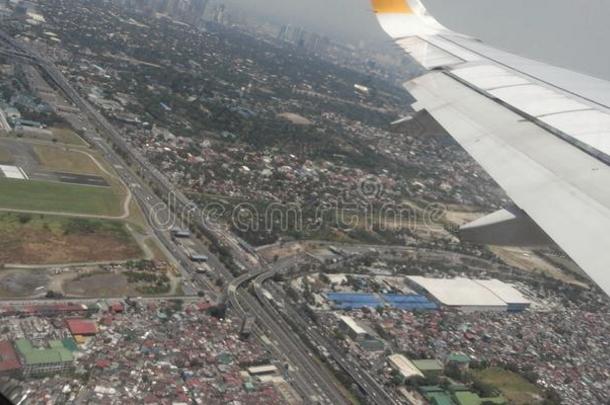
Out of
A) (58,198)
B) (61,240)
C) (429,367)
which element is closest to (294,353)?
(429,367)

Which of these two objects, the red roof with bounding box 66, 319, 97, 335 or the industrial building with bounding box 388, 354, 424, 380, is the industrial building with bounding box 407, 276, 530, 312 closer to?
the industrial building with bounding box 388, 354, 424, 380

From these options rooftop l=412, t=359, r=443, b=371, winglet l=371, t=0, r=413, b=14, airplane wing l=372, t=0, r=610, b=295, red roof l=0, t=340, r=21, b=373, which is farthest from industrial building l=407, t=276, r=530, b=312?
airplane wing l=372, t=0, r=610, b=295

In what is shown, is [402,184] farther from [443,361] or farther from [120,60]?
[120,60]

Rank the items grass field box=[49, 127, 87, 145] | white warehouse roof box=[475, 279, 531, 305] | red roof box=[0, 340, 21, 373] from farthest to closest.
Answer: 1. grass field box=[49, 127, 87, 145]
2. white warehouse roof box=[475, 279, 531, 305]
3. red roof box=[0, 340, 21, 373]

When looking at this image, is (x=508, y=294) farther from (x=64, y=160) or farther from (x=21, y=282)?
(x=64, y=160)

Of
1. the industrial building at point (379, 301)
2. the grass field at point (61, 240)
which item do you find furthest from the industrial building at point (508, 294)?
the grass field at point (61, 240)

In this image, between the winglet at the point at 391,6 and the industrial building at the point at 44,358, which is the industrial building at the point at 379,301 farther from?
the winglet at the point at 391,6

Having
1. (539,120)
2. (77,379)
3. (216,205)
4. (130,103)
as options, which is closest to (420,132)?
(539,120)

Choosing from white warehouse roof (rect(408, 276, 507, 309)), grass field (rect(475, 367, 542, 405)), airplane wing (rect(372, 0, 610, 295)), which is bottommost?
grass field (rect(475, 367, 542, 405))
